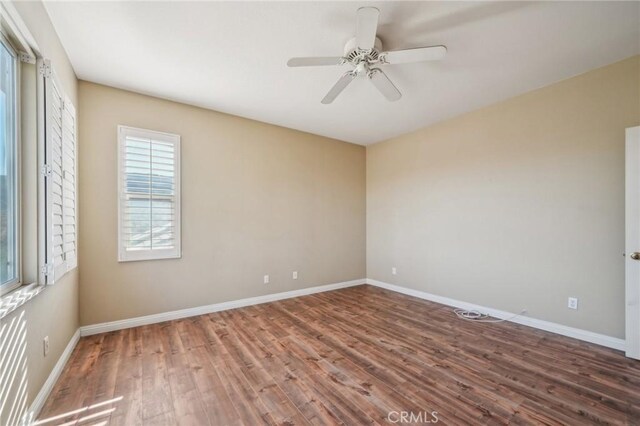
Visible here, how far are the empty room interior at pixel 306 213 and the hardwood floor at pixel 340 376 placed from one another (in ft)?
0.07

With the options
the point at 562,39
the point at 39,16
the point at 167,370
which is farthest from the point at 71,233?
the point at 562,39

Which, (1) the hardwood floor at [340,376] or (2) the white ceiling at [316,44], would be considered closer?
(1) the hardwood floor at [340,376]

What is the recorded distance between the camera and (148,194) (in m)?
3.23

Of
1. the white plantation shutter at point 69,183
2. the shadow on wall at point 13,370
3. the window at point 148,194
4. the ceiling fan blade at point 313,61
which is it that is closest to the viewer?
the shadow on wall at point 13,370

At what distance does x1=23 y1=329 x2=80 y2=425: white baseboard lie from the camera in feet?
5.54

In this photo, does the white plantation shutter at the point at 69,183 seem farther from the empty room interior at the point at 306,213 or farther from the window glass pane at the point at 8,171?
the window glass pane at the point at 8,171

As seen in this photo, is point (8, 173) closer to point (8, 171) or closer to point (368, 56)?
point (8, 171)

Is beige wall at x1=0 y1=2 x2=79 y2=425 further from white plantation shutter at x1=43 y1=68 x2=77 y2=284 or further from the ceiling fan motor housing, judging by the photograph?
the ceiling fan motor housing

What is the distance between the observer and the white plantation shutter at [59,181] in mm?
1889

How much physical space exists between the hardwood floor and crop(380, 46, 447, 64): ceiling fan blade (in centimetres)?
246

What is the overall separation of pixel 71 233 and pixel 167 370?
1.54m

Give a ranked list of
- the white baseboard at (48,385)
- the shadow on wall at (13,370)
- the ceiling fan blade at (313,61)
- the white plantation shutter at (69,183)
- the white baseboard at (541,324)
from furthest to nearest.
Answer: the white baseboard at (541,324)
the white plantation shutter at (69,183)
the ceiling fan blade at (313,61)
the white baseboard at (48,385)
the shadow on wall at (13,370)

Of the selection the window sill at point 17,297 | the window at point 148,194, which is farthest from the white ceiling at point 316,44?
the window sill at point 17,297

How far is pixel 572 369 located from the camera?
2279mm
